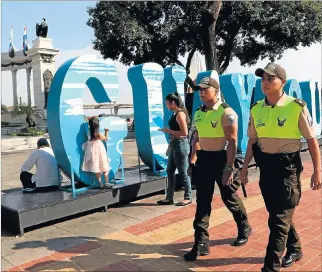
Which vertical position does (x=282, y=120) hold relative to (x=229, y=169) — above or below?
above

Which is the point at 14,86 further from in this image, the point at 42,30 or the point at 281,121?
the point at 281,121

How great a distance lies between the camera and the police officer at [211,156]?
3682 mm

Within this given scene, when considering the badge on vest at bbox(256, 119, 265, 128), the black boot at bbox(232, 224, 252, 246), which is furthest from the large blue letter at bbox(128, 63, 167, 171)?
the badge on vest at bbox(256, 119, 265, 128)

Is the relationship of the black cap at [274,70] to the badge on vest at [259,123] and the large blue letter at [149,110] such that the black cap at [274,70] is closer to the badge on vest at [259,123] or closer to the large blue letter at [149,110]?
the badge on vest at [259,123]

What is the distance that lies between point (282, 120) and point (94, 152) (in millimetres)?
3279

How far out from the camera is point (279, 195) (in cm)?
310

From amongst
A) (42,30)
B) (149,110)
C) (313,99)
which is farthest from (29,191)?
(42,30)

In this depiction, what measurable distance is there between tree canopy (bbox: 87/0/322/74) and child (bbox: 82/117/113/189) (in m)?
14.1

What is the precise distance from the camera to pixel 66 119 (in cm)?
545

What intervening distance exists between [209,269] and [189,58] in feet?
67.6

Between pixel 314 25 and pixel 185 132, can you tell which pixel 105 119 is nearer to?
pixel 185 132

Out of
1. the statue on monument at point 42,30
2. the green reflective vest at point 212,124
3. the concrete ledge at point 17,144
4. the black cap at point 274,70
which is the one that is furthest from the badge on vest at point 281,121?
the statue on monument at point 42,30

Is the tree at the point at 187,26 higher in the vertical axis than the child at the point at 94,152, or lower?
higher

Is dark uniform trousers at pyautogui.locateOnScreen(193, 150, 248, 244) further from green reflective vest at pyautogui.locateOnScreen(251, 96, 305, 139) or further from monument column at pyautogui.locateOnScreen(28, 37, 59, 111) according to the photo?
monument column at pyautogui.locateOnScreen(28, 37, 59, 111)
